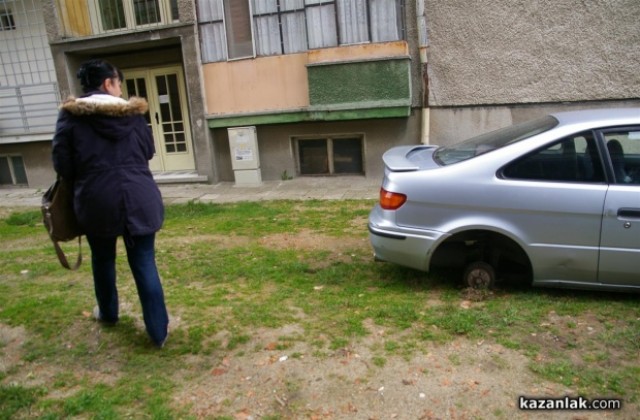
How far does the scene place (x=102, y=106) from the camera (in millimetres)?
2988

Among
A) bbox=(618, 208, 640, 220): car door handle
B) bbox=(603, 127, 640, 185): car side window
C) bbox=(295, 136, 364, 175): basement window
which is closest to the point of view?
bbox=(618, 208, 640, 220): car door handle

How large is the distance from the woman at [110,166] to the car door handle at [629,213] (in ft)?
10.4

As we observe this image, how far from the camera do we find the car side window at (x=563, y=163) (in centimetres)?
388

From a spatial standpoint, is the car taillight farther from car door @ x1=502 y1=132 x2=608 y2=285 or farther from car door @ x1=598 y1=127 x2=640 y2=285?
car door @ x1=598 y1=127 x2=640 y2=285

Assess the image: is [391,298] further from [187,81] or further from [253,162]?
[187,81]

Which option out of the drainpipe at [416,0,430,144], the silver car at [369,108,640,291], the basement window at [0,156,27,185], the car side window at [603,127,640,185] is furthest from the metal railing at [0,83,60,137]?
the car side window at [603,127,640,185]

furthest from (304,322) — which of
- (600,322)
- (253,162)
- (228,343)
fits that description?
(253,162)

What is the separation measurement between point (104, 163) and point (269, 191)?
6.53 meters

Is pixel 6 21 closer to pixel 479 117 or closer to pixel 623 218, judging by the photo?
pixel 479 117

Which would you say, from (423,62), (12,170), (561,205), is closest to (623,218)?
(561,205)

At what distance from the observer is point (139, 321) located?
3.85 meters

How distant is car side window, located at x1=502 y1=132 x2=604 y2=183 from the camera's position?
153 inches

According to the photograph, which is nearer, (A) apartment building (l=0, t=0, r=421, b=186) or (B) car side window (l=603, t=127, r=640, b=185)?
(B) car side window (l=603, t=127, r=640, b=185)

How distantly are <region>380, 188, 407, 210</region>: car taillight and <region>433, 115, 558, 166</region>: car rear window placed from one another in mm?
468
